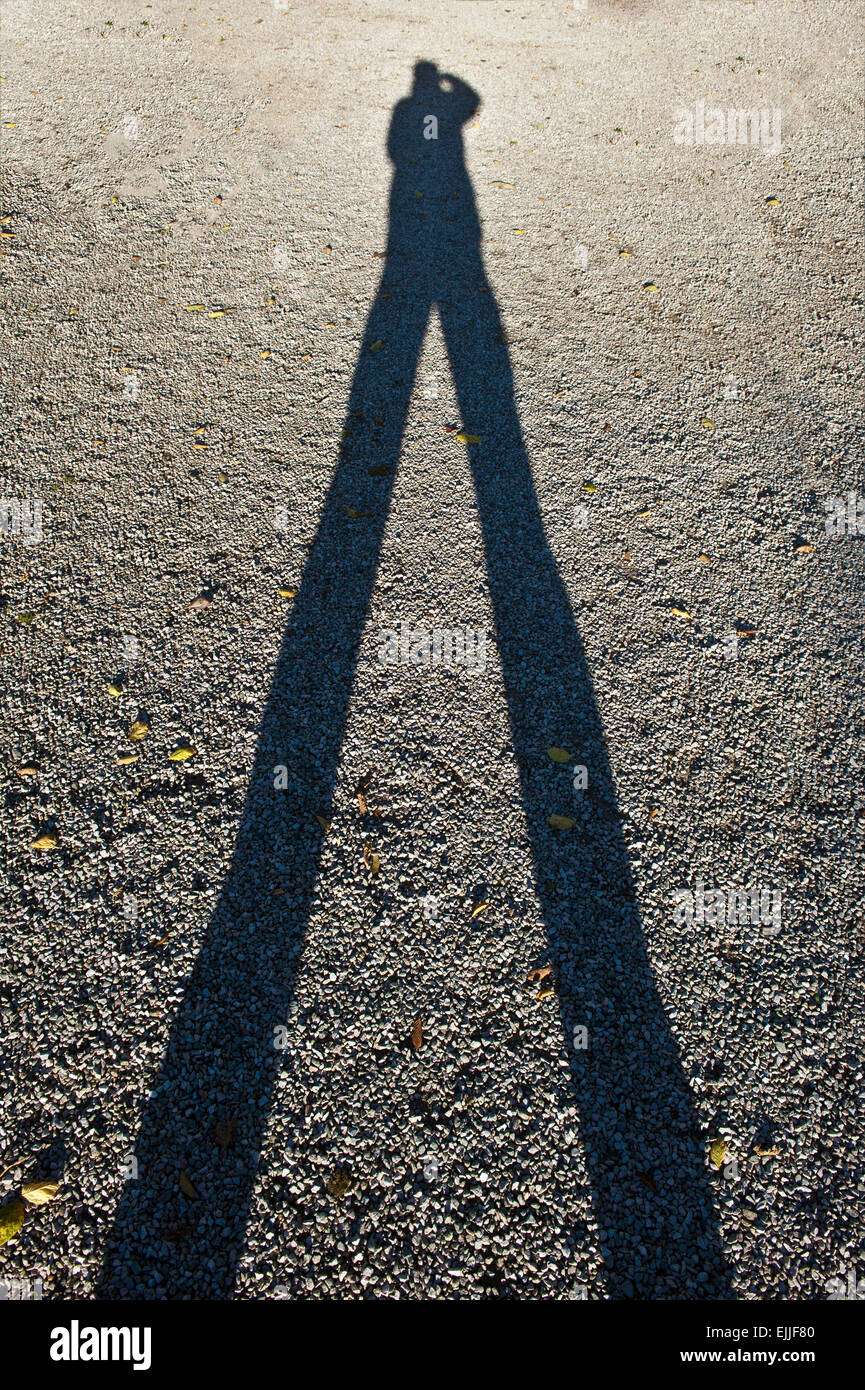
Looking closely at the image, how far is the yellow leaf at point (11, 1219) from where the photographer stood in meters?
2.27

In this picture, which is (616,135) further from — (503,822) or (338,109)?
(503,822)

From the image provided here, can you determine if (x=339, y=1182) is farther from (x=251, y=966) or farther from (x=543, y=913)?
(x=543, y=913)

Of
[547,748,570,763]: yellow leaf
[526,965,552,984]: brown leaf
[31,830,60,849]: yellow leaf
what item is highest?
[547,748,570,763]: yellow leaf

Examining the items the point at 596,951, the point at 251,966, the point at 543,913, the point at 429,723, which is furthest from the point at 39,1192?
the point at 429,723

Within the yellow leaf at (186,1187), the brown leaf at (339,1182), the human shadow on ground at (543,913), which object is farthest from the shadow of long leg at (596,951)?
the yellow leaf at (186,1187)

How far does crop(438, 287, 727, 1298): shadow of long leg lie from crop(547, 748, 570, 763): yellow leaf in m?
0.03

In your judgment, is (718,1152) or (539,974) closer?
(718,1152)

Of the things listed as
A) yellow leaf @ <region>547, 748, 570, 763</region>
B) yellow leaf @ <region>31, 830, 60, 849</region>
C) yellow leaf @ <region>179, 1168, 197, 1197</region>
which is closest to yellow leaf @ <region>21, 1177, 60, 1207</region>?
yellow leaf @ <region>179, 1168, 197, 1197</region>

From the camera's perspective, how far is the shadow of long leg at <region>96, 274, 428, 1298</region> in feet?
7.39

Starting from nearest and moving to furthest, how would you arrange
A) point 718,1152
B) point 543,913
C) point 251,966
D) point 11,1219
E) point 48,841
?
point 11,1219
point 718,1152
point 251,966
point 543,913
point 48,841

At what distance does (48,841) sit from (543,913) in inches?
79.3

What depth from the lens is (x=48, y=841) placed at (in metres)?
3.05

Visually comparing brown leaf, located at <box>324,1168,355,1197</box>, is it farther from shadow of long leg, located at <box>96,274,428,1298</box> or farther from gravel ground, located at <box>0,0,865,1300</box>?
shadow of long leg, located at <box>96,274,428,1298</box>
